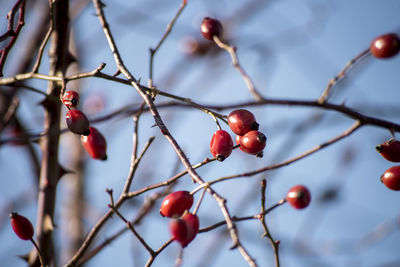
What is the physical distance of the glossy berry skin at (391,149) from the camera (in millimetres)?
1813

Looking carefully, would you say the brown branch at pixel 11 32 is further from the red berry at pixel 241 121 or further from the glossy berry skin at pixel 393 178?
the glossy berry skin at pixel 393 178

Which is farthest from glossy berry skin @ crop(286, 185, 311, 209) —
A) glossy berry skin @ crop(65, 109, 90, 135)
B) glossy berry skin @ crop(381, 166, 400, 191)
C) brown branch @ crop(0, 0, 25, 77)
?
brown branch @ crop(0, 0, 25, 77)

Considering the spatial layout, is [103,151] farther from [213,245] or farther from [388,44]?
[213,245]

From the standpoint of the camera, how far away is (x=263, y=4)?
5.38 meters

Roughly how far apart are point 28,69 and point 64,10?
6.41ft

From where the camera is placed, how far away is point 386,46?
1.99 m

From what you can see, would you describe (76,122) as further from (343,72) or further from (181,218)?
(343,72)

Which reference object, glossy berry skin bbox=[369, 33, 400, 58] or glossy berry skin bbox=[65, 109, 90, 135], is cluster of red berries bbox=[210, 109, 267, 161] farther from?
glossy berry skin bbox=[369, 33, 400, 58]

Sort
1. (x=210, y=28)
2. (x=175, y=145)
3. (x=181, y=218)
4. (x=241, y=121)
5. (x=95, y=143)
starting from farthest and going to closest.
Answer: (x=210, y=28), (x=95, y=143), (x=241, y=121), (x=181, y=218), (x=175, y=145)

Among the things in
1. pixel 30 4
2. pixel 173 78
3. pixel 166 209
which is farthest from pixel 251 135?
pixel 30 4

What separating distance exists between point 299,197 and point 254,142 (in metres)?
0.57

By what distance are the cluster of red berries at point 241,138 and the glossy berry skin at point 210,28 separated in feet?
2.37

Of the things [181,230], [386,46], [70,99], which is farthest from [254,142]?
[386,46]

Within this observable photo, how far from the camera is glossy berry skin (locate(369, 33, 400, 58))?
198 centimetres
